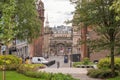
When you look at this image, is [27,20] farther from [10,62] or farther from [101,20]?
[101,20]

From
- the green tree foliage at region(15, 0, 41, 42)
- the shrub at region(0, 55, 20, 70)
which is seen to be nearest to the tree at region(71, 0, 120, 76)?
the shrub at region(0, 55, 20, 70)

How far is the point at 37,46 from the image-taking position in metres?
118

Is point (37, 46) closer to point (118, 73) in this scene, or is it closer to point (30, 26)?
point (30, 26)

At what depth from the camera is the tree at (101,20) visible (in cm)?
3566

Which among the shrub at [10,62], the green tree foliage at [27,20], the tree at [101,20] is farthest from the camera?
the green tree foliage at [27,20]

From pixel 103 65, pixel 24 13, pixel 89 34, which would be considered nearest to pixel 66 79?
pixel 103 65

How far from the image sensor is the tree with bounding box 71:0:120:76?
35.7 meters

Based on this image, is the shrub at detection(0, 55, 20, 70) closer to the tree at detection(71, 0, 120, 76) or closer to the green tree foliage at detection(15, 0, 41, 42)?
the green tree foliage at detection(15, 0, 41, 42)

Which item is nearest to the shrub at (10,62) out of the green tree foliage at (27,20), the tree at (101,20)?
the green tree foliage at (27,20)

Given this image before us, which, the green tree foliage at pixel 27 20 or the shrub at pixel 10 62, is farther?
the green tree foliage at pixel 27 20

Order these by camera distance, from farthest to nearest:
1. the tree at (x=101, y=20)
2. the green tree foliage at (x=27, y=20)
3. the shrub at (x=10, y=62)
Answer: the green tree foliage at (x=27, y=20)
the shrub at (x=10, y=62)
the tree at (x=101, y=20)

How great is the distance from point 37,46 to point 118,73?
80.4m

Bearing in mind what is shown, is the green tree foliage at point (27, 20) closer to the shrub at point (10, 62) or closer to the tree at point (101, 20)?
the shrub at point (10, 62)

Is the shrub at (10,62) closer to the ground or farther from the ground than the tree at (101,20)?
closer to the ground
